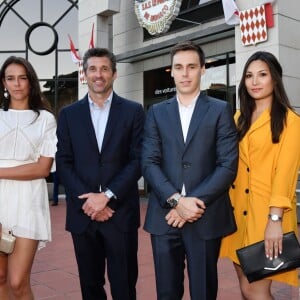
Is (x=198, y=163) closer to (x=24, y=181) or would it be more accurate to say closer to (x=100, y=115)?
(x=100, y=115)

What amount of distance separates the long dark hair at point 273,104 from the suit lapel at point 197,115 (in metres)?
0.32

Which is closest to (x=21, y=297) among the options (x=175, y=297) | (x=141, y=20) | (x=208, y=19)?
(x=175, y=297)

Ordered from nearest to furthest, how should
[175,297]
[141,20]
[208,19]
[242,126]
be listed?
1. [175,297]
2. [242,126]
3. [208,19]
4. [141,20]

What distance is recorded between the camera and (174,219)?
2797 mm

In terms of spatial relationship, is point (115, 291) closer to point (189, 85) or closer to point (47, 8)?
point (189, 85)

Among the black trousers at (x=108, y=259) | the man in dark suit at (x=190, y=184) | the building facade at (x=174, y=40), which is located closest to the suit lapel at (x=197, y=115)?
the man in dark suit at (x=190, y=184)

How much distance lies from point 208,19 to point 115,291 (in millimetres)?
9095

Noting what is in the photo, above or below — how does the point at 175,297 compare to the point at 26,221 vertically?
below

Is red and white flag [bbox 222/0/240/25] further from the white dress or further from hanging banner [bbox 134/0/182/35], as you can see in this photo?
the white dress

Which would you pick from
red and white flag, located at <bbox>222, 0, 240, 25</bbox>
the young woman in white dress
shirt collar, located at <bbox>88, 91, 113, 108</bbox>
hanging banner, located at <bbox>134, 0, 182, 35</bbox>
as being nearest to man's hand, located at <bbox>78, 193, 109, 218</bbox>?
the young woman in white dress

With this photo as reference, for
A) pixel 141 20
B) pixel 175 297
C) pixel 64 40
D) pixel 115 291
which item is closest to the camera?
pixel 175 297

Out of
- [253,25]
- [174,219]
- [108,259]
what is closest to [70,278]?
[108,259]

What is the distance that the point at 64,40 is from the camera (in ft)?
52.6

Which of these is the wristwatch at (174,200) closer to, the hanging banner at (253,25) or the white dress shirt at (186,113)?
the white dress shirt at (186,113)
